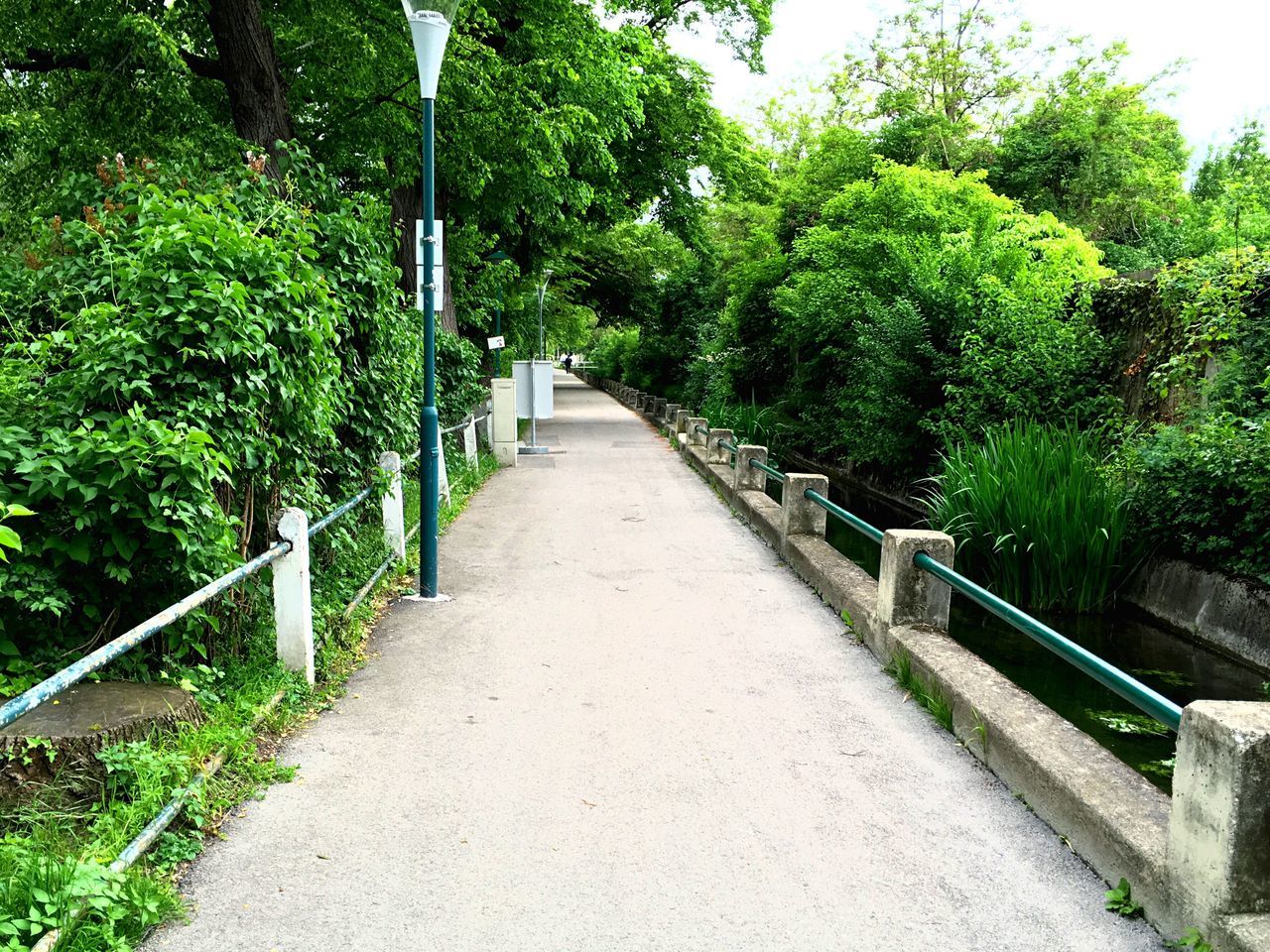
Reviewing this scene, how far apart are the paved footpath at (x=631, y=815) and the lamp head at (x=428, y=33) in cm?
404

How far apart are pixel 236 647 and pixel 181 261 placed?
6.74 ft

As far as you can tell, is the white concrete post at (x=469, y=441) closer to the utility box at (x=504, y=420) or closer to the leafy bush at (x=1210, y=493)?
the utility box at (x=504, y=420)

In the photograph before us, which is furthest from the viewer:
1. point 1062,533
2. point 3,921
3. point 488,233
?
point 488,233

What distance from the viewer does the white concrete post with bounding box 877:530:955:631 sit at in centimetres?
608

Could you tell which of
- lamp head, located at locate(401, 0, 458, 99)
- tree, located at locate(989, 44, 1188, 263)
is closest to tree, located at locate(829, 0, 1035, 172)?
tree, located at locate(989, 44, 1188, 263)

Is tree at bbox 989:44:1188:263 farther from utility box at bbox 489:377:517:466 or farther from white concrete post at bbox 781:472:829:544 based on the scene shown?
white concrete post at bbox 781:472:829:544

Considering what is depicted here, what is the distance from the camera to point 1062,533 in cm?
918

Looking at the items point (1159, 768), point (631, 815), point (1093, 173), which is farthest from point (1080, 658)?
point (1093, 173)

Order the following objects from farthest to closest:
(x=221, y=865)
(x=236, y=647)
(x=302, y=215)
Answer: (x=302, y=215) → (x=236, y=647) → (x=221, y=865)

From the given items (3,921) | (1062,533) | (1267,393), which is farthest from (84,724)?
(1267,393)

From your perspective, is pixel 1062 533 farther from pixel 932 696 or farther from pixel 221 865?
pixel 221 865

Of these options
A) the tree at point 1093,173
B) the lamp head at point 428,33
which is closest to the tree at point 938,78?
the tree at point 1093,173

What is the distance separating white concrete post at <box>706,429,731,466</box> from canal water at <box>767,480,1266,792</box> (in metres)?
6.32

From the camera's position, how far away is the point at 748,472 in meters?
13.0
